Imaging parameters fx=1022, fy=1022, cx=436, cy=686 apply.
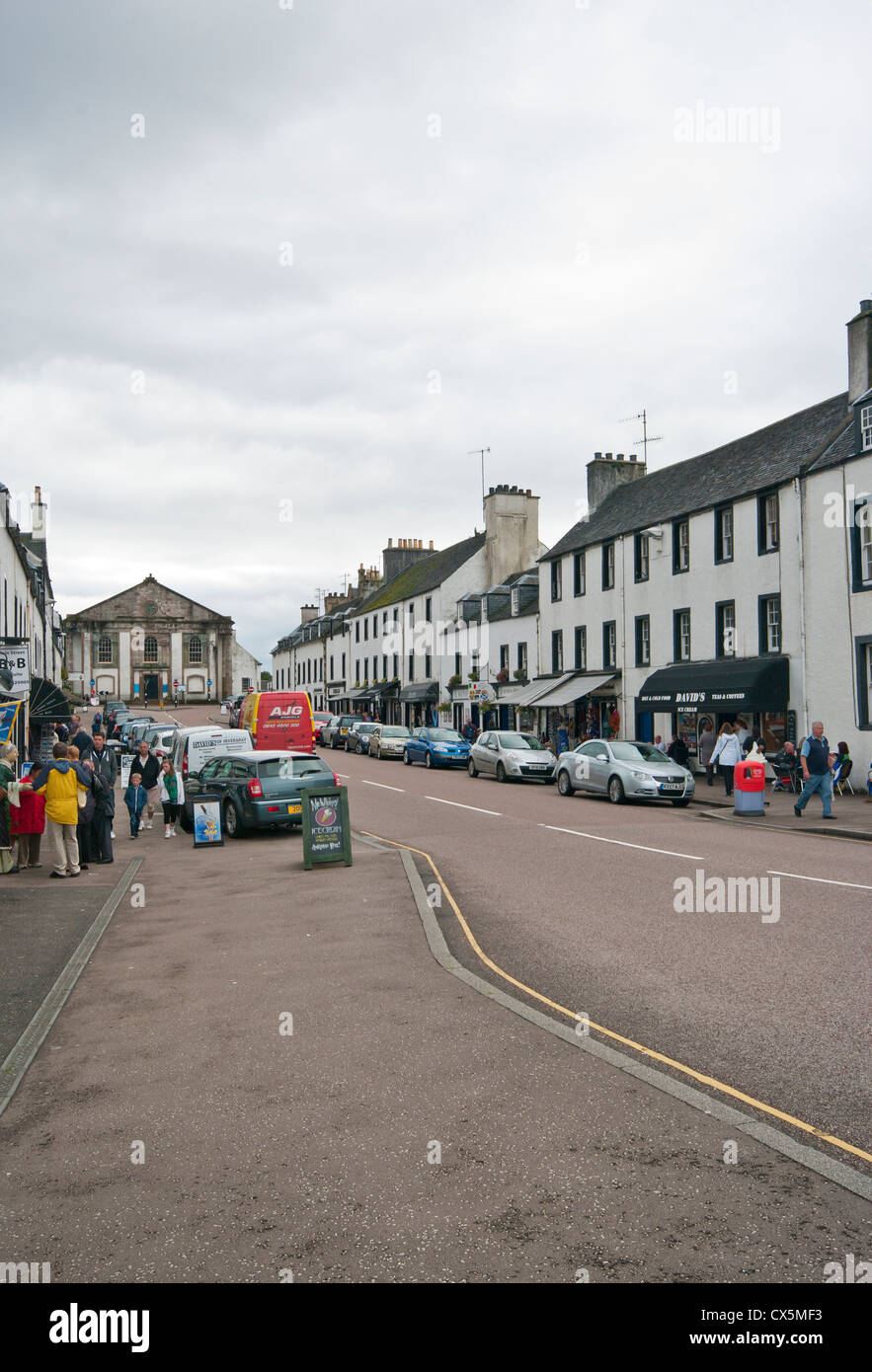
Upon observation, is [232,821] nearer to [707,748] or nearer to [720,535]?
[707,748]

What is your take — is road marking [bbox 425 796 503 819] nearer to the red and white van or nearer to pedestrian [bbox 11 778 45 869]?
the red and white van

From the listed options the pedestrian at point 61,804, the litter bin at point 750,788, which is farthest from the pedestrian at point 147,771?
the litter bin at point 750,788

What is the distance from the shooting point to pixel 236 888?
41.1 feet

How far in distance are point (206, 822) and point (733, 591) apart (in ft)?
59.8

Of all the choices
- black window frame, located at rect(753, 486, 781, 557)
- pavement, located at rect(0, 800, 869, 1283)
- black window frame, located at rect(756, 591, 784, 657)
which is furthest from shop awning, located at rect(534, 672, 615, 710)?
pavement, located at rect(0, 800, 869, 1283)

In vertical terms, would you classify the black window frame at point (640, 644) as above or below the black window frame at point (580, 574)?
below

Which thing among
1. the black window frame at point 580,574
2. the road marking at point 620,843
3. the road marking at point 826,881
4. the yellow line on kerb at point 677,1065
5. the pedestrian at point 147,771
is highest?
the black window frame at point 580,574

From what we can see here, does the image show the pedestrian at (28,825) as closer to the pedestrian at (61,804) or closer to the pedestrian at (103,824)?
the pedestrian at (61,804)

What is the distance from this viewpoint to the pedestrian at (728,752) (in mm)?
25344

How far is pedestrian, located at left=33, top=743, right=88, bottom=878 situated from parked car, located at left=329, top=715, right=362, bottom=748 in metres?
36.1

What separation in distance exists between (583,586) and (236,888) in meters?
28.2

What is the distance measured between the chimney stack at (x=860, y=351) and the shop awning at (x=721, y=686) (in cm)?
714

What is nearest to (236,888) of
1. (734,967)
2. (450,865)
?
(450,865)
